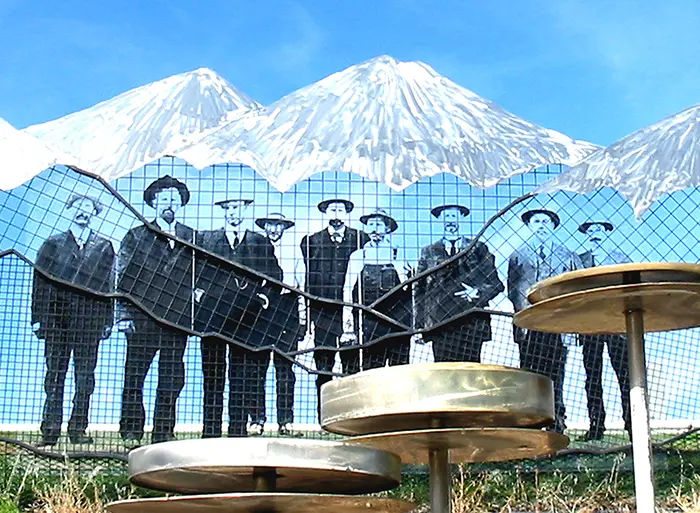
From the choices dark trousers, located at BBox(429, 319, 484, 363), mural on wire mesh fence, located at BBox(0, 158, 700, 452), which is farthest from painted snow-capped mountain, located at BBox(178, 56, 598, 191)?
dark trousers, located at BBox(429, 319, 484, 363)

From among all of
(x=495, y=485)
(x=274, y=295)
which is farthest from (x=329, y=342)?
(x=495, y=485)

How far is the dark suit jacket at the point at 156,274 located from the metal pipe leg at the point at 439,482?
302cm

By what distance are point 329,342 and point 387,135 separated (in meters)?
1.55

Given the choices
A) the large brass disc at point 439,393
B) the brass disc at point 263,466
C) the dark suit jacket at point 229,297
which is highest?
the dark suit jacket at point 229,297

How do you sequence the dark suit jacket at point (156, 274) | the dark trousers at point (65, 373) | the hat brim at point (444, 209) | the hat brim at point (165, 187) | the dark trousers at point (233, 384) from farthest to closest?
the hat brim at point (444, 209), the hat brim at point (165, 187), the dark suit jacket at point (156, 274), the dark trousers at point (233, 384), the dark trousers at point (65, 373)

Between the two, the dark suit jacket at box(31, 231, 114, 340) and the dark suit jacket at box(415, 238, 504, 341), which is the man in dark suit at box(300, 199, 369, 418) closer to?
the dark suit jacket at box(415, 238, 504, 341)

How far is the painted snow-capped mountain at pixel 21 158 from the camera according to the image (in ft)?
22.3

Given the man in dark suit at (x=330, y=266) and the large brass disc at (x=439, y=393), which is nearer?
the large brass disc at (x=439, y=393)

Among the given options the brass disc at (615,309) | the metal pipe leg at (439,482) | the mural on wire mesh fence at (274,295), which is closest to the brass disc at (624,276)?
the brass disc at (615,309)

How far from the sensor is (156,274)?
6918 mm

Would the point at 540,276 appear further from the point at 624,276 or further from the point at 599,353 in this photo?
the point at 624,276

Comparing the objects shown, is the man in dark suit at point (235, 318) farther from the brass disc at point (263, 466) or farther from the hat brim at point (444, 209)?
the brass disc at point (263, 466)

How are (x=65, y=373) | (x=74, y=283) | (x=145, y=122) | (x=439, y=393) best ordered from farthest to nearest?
(x=145, y=122), (x=74, y=283), (x=65, y=373), (x=439, y=393)

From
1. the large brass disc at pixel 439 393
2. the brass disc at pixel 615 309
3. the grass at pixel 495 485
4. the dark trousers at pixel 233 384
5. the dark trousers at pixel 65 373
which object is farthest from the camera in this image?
the dark trousers at pixel 233 384
